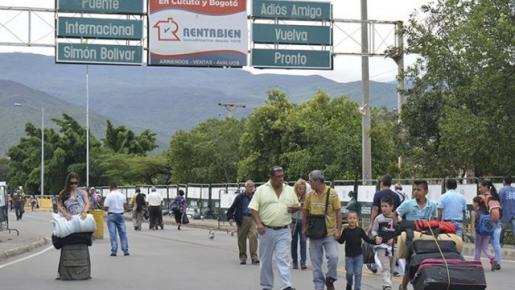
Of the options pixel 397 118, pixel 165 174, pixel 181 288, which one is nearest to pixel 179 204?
pixel 397 118

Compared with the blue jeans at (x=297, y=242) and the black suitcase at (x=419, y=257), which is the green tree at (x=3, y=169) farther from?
the black suitcase at (x=419, y=257)

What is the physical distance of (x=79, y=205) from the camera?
15.9m

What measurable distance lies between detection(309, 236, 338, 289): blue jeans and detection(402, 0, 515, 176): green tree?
531 inches

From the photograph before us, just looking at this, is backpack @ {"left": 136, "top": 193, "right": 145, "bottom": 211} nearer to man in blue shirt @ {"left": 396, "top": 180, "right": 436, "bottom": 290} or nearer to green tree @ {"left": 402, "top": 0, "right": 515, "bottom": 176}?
green tree @ {"left": 402, "top": 0, "right": 515, "bottom": 176}

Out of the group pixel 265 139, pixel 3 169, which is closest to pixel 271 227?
pixel 265 139

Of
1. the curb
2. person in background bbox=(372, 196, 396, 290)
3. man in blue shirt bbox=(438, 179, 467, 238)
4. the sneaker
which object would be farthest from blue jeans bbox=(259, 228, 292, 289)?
the curb

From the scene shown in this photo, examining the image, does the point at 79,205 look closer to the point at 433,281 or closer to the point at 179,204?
the point at 433,281

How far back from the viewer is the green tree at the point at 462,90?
2570 centimetres

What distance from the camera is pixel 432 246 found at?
1071cm

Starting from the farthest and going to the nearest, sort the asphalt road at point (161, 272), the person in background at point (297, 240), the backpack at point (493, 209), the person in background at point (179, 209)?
the person in background at point (179, 209) → the person in background at point (297, 240) → the backpack at point (493, 209) → the asphalt road at point (161, 272)

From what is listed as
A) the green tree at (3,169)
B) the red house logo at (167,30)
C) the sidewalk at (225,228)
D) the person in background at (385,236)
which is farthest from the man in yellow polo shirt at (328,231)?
the green tree at (3,169)

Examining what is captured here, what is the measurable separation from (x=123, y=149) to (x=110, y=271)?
7987cm

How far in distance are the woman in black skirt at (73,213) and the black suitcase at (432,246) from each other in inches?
261

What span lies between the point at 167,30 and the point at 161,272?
14135 mm
